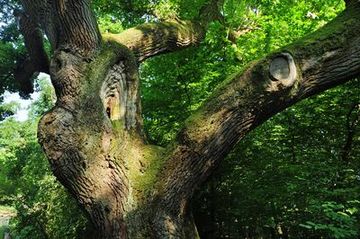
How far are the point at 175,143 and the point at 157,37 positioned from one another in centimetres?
256

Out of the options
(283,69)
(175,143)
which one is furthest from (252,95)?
(175,143)

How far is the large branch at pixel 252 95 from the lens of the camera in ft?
12.6

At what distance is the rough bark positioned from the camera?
12.6ft

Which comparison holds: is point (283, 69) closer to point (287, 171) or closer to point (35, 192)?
point (287, 171)

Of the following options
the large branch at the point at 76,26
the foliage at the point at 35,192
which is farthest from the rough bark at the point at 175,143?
the foliage at the point at 35,192

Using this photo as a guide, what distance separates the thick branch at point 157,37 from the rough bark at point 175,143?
1.41 meters

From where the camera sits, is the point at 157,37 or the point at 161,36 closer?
the point at 157,37

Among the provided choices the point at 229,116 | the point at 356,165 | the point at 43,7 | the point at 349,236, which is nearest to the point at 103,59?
the point at 43,7

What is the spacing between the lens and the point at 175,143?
4078 mm

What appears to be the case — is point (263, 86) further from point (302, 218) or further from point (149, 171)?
point (302, 218)

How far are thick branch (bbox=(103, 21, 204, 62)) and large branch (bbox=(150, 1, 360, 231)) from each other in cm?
188

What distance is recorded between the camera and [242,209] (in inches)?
245

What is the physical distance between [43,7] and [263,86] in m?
3.03

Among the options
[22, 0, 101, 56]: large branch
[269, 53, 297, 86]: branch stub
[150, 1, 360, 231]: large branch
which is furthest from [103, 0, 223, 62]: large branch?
[269, 53, 297, 86]: branch stub
